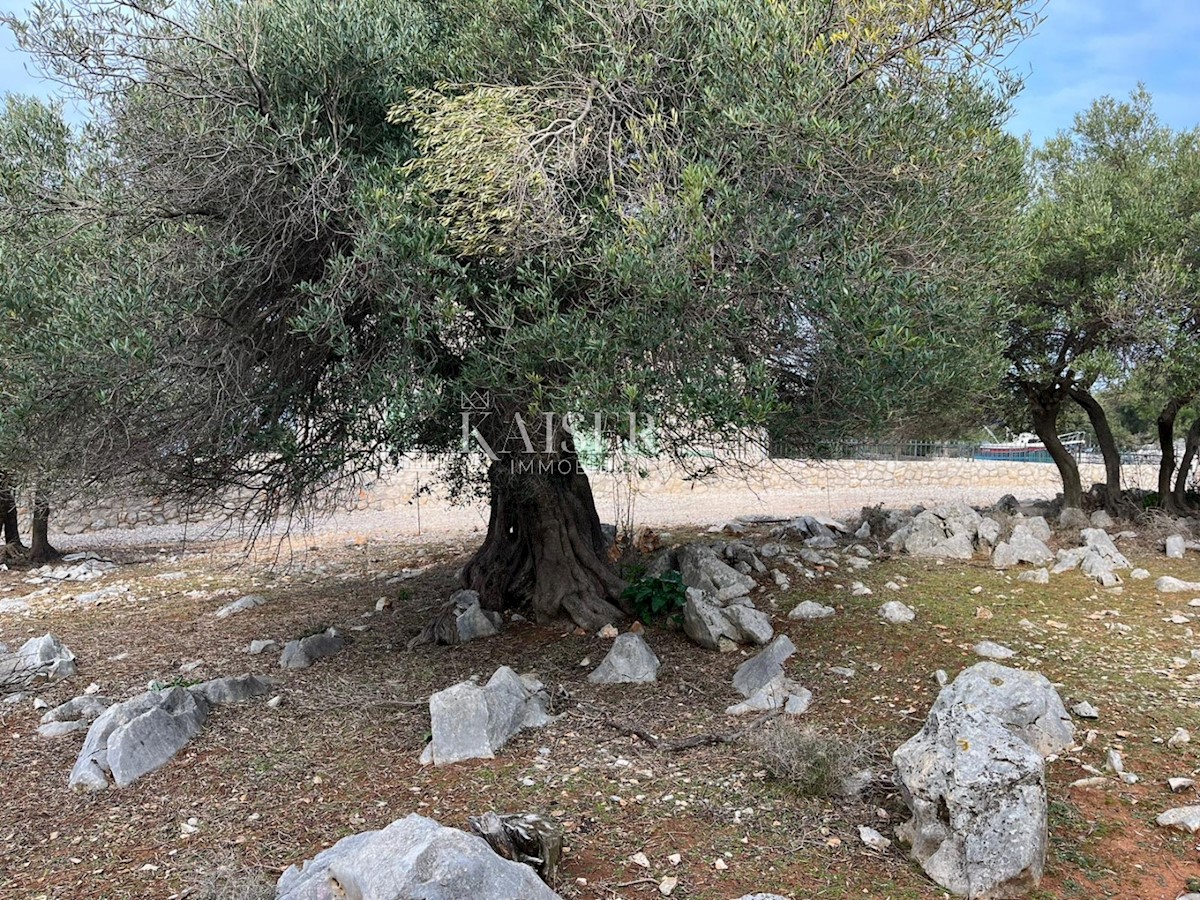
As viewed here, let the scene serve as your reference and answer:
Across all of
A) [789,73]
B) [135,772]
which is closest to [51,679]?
[135,772]

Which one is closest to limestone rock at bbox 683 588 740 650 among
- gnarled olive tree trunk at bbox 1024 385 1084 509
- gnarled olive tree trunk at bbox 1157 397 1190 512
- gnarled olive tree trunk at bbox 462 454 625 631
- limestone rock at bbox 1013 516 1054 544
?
gnarled olive tree trunk at bbox 462 454 625 631

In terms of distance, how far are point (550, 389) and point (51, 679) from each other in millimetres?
5381

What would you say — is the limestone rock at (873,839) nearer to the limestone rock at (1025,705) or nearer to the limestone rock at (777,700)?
the limestone rock at (1025,705)

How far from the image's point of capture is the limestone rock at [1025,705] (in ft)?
14.5

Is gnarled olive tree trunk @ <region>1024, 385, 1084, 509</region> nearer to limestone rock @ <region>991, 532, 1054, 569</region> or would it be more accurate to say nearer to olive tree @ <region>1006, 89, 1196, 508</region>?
olive tree @ <region>1006, 89, 1196, 508</region>

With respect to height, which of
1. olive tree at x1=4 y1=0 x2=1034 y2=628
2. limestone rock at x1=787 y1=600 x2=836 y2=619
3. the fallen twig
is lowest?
the fallen twig

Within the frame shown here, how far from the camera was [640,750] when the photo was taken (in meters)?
4.83

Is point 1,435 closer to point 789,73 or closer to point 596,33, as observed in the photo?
point 596,33

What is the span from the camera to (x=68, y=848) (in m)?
4.05

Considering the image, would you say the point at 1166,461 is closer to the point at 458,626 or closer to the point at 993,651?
the point at 993,651

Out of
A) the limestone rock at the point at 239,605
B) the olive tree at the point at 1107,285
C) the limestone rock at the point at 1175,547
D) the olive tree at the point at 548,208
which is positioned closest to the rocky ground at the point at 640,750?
the limestone rock at the point at 239,605

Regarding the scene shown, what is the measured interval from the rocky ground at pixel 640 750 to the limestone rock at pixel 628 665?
0.09 meters

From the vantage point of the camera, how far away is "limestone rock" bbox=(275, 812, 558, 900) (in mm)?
2789

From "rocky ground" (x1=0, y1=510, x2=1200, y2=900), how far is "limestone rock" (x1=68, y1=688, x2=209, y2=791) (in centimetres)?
12
